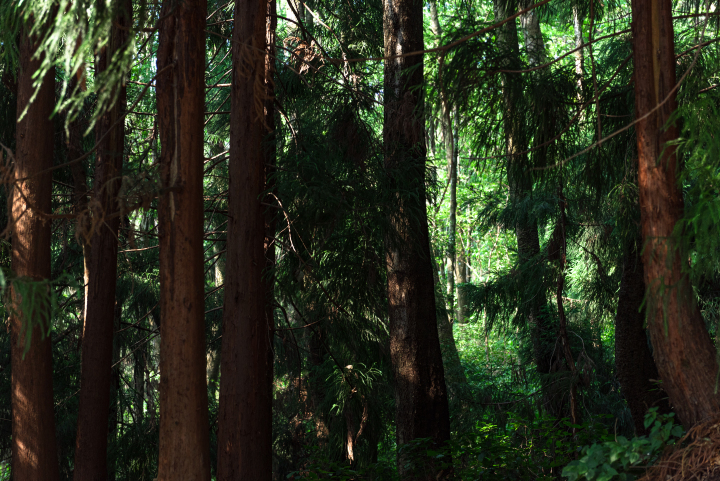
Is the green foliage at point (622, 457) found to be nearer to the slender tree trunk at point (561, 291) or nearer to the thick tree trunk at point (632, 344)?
the slender tree trunk at point (561, 291)

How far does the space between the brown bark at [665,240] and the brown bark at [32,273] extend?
5.48m

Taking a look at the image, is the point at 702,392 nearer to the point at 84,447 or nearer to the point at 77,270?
the point at 84,447

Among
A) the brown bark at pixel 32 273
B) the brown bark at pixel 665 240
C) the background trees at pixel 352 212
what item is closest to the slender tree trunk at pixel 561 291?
the background trees at pixel 352 212

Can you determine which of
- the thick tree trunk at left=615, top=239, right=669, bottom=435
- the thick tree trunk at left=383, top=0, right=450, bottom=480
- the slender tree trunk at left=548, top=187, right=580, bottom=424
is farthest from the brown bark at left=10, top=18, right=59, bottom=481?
the thick tree trunk at left=615, top=239, right=669, bottom=435

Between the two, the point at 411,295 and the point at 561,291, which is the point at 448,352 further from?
the point at 411,295

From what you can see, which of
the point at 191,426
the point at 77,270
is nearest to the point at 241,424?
the point at 191,426

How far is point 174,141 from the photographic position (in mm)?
4902

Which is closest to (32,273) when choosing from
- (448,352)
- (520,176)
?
(520,176)

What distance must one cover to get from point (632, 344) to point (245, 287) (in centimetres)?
489

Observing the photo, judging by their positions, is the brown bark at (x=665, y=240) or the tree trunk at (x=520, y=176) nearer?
the brown bark at (x=665, y=240)

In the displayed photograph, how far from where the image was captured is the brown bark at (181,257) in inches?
189

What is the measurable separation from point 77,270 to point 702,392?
8.76m

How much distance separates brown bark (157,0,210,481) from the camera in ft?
15.7

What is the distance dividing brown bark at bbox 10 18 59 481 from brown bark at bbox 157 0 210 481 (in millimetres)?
2126
